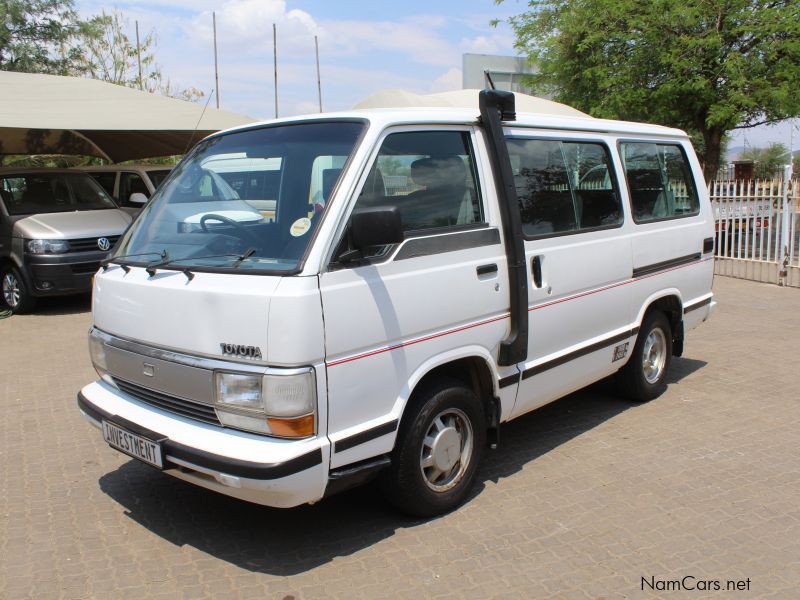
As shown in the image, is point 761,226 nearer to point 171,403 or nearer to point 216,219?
point 216,219

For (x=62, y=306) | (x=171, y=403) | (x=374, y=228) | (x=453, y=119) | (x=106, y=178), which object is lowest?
(x=62, y=306)

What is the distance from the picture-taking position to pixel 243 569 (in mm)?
3383

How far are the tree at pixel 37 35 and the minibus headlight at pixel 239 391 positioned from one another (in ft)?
69.8

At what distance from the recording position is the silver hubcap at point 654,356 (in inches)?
224

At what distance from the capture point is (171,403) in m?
3.41

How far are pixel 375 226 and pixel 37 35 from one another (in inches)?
875

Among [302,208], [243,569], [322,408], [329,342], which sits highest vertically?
[302,208]

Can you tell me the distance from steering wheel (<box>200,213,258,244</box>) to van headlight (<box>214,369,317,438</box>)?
2.42ft

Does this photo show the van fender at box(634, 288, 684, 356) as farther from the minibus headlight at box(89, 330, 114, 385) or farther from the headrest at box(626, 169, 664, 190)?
the minibus headlight at box(89, 330, 114, 385)

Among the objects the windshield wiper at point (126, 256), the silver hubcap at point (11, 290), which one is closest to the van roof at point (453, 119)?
the windshield wiper at point (126, 256)

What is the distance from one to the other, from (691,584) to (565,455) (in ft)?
4.99

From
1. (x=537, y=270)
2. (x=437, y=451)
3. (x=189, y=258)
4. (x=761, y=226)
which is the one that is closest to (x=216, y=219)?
(x=189, y=258)

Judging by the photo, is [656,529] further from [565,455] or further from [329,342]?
[329,342]

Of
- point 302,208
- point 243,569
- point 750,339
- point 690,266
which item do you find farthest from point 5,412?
point 750,339
